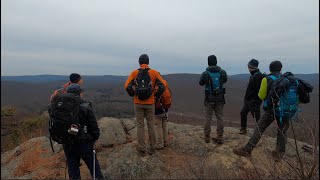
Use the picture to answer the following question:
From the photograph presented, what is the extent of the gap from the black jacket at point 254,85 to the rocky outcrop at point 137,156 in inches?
43.7

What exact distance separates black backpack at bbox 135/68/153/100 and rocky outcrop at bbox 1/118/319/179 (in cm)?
158

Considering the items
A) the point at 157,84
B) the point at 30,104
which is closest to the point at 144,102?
the point at 157,84

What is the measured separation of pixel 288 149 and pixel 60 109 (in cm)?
618

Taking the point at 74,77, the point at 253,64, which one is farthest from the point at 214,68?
the point at 74,77

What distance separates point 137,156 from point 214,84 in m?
2.50

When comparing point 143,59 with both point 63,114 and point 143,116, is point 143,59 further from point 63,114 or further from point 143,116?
point 63,114

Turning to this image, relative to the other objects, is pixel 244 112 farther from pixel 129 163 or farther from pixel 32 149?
pixel 32 149

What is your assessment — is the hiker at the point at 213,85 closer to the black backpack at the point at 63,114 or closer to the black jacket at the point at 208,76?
the black jacket at the point at 208,76

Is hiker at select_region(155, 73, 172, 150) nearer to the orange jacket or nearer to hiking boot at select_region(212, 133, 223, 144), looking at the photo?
the orange jacket

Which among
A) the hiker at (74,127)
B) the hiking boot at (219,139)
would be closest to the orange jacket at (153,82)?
the hiker at (74,127)

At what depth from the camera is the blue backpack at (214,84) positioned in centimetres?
793

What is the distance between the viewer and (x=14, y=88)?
807cm

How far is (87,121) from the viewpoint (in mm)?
5652

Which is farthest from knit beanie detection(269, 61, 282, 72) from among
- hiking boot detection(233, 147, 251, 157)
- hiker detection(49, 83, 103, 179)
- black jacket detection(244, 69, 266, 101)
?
hiker detection(49, 83, 103, 179)
